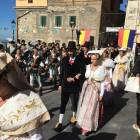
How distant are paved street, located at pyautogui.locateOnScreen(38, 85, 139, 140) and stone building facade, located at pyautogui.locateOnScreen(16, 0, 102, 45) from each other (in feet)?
98.3

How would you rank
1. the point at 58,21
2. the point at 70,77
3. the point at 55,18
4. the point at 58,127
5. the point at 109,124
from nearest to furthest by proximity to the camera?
the point at 58,127 → the point at 70,77 → the point at 109,124 → the point at 58,21 → the point at 55,18

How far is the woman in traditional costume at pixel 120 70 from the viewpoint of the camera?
1194cm

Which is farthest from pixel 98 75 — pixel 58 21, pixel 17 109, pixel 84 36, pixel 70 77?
pixel 58 21

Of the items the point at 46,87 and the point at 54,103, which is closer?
the point at 54,103

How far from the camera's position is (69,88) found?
6.91 m

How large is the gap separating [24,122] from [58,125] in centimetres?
421

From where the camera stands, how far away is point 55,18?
41.5 m

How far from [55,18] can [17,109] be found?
39392 mm

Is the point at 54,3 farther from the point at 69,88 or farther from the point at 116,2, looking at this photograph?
the point at 69,88

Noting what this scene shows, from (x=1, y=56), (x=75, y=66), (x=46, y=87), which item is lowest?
(x=46, y=87)

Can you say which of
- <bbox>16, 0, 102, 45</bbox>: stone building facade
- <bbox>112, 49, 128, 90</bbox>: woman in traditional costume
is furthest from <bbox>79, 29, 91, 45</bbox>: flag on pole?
<bbox>16, 0, 102, 45</bbox>: stone building facade

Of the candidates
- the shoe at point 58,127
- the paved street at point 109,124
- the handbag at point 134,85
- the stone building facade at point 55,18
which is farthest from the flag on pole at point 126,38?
the stone building facade at point 55,18

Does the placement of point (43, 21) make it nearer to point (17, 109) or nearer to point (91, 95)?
point (91, 95)

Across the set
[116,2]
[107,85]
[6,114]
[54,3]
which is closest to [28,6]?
[54,3]
